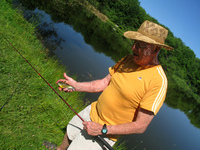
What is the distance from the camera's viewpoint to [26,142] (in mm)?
2262

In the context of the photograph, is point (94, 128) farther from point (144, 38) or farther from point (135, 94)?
point (144, 38)

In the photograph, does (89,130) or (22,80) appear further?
(22,80)

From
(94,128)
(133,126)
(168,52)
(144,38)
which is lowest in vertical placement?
(94,128)

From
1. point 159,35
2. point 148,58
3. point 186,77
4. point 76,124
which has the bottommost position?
point 76,124

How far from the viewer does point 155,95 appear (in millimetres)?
1391

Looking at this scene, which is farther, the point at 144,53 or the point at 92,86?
the point at 92,86

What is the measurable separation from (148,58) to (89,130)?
106 centimetres

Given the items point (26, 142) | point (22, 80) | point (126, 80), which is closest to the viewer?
point (126, 80)

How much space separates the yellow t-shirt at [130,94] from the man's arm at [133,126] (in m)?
0.09

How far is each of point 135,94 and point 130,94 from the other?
2.1 inches

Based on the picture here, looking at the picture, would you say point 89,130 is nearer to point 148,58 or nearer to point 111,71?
point 111,71

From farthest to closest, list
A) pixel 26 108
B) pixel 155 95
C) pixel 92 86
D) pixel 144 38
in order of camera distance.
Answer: pixel 26 108 < pixel 92 86 < pixel 144 38 < pixel 155 95

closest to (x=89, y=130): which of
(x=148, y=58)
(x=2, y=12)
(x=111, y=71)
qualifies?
(x=111, y=71)

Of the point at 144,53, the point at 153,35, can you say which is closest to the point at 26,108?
the point at 144,53
